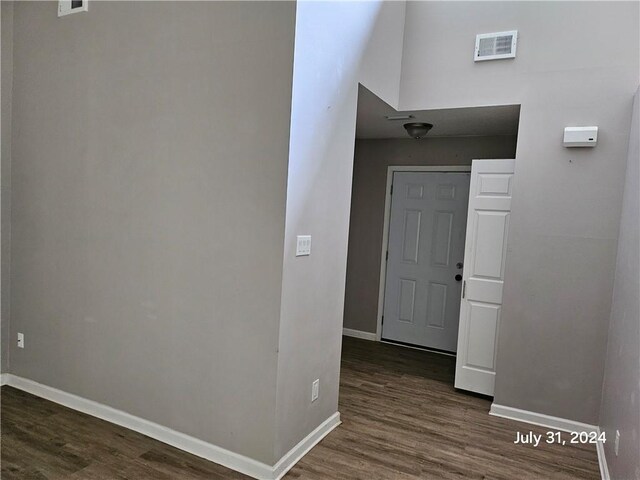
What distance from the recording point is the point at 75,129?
9.68 ft

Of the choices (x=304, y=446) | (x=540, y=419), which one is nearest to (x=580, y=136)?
(x=540, y=419)

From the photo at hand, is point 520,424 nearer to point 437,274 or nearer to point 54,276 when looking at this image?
point 437,274

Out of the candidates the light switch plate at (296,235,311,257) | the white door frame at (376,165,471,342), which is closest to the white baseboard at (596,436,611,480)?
the light switch plate at (296,235,311,257)

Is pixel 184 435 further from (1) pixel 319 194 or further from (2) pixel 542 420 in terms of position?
(2) pixel 542 420

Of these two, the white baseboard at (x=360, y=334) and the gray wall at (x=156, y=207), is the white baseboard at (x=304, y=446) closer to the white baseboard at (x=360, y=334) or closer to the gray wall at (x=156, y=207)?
the gray wall at (x=156, y=207)

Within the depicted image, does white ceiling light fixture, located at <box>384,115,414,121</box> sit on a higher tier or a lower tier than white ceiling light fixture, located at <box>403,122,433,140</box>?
higher

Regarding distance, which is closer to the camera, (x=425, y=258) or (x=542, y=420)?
(x=542, y=420)

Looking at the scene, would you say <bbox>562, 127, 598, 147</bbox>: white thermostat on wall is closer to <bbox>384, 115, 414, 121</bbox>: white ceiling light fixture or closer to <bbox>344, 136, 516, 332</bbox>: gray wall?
<bbox>384, 115, 414, 121</bbox>: white ceiling light fixture

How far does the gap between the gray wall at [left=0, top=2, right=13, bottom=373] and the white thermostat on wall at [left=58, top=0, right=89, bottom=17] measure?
0.57m

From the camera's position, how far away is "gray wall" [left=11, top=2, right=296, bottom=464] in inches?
91.3

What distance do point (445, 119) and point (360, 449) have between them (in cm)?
278

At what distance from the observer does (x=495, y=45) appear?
326 centimetres

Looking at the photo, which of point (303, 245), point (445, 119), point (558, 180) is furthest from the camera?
point (445, 119)

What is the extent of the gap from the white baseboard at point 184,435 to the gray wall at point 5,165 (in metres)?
0.52
